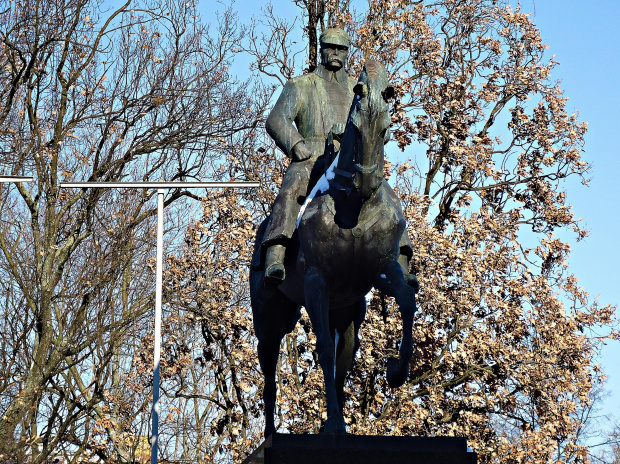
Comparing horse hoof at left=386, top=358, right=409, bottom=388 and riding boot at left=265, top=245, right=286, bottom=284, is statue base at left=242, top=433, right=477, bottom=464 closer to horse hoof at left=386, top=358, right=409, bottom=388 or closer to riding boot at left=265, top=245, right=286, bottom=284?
horse hoof at left=386, top=358, right=409, bottom=388

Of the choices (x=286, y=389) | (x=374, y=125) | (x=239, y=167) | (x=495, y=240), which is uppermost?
(x=239, y=167)

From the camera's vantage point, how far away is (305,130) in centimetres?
1080

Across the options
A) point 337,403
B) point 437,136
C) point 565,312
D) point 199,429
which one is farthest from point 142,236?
point 337,403

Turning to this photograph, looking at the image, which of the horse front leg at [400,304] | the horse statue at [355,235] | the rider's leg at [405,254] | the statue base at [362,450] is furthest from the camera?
the rider's leg at [405,254]

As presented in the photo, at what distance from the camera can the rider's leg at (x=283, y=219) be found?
993 centimetres

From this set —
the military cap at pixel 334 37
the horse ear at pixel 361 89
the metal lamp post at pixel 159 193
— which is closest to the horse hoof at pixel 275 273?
the horse ear at pixel 361 89

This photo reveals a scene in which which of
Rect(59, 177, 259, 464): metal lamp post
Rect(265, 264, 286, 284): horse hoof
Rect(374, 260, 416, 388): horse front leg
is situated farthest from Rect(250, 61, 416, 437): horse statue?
Rect(59, 177, 259, 464): metal lamp post

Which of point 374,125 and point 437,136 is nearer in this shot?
point 374,125

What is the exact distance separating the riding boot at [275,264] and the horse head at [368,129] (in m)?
1.26

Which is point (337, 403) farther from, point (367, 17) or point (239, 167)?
point (367, 17)

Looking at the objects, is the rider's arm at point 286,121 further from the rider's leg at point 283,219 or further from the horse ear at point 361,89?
the horse ear at point 361,89

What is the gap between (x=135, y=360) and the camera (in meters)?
24.4

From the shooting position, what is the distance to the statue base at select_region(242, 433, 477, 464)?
28.7 ft

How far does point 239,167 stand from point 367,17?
4721mm
